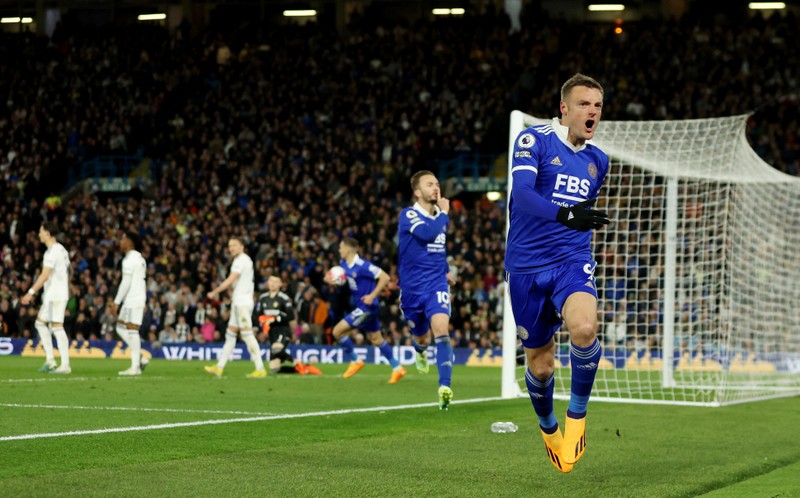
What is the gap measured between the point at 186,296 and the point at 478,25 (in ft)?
46.5

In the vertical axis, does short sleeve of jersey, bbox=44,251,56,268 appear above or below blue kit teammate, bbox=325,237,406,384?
above

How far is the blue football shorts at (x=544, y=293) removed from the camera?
22.1 ft

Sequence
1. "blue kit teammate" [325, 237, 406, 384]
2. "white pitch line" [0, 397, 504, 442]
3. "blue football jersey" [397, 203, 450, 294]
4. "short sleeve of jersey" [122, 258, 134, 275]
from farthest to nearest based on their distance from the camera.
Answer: "short sleeve of jersey" [122, 258, 134, 275]
"blue kit teammate" [325, 237, 406, 384]
"blue football jersey" [397, 203, 450, 294]
"white pitch line" [0, 397, 504, 442]

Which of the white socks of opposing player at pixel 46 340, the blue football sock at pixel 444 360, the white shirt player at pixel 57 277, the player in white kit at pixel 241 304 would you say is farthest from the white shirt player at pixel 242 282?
the blue football sock at pixel 444 360

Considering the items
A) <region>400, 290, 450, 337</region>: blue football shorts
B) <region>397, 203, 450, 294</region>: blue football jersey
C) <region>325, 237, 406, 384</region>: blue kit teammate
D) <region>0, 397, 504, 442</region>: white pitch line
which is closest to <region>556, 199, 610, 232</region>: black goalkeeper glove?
<region>0, 397, 504, 442</region>: white pitch line

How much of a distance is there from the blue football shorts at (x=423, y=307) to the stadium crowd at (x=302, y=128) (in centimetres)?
1230

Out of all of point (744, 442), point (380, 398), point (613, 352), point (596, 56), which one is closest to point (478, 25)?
point (596, 56)

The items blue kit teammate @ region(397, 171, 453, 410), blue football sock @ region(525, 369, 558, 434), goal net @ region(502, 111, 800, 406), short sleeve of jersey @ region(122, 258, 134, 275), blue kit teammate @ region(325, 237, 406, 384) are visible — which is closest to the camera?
blue football sock @ region(525, 369, 558, 434)

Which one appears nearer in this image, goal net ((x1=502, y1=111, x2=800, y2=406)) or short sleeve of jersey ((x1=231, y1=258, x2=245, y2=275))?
goal net ((x1=502, y1=111, x2=800, y2=406))

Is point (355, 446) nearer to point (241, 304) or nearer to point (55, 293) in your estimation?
point (241, 304)

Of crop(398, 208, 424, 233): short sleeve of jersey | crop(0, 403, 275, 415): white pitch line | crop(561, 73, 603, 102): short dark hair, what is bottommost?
crop(0, 403, 275, 415): white pitch line

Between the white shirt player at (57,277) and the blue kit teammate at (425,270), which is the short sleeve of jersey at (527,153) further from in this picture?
the white shirt player at (57,277)

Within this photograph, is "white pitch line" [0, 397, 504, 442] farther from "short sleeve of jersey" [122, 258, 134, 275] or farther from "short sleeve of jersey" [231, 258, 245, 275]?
"short sleeve of jersey" [122, 258, 134, 275]

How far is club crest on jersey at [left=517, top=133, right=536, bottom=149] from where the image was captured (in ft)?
22.5
